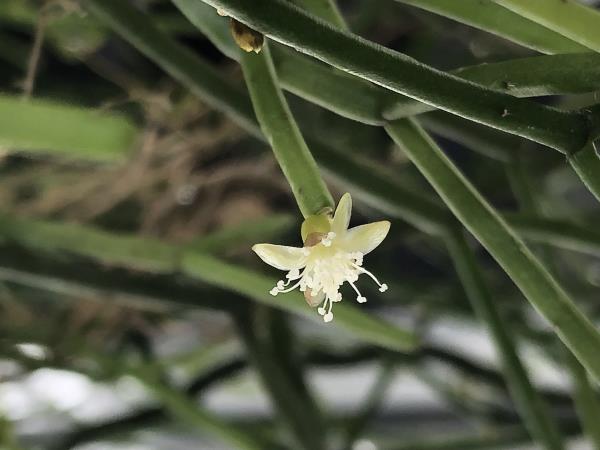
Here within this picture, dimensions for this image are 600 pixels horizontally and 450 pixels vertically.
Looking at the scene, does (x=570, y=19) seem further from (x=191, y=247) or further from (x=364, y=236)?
(x=191, y=247)

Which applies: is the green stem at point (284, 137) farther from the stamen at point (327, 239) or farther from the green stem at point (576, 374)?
the green stem at point (576, 374)

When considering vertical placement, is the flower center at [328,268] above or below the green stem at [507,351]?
below

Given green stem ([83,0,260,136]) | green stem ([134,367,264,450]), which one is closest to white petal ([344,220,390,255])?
green stem ([83,0,260,136])

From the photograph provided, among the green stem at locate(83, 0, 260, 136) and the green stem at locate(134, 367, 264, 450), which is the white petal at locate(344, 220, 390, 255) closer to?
the green stem at locate(83, 0, 260, 136)

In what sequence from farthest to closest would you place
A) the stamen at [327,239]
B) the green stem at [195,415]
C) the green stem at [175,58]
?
the green stem at [195,415] → the green stem at [175,58] → the stamen at [327,239]

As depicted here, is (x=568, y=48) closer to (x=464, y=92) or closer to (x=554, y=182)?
(x=464, y=92)

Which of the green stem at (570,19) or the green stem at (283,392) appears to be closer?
the green stem at (570,19)

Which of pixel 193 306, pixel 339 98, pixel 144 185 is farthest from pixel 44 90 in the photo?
pixel 339 98

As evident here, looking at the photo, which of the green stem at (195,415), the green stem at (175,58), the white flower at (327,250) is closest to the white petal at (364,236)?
the white flower at (327,250)
